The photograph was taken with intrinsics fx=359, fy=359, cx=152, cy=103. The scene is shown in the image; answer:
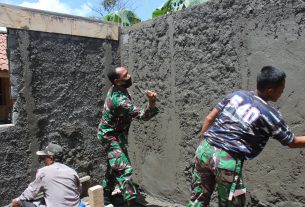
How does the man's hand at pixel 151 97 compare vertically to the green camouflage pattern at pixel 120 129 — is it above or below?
above

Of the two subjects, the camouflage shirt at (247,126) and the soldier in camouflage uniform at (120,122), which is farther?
the soldier in camouflage uniform at (120,122)

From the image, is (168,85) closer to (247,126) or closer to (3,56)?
(247,126)

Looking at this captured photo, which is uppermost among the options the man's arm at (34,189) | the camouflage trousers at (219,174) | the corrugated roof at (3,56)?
the corrugated roof at (3,56)

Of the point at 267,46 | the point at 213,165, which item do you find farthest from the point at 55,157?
the point at 267,46

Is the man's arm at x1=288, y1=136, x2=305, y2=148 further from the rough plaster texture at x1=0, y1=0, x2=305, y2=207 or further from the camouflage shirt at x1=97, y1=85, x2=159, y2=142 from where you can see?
the camouflage shirt at x1=97, y1=85, x2=159, y2=142

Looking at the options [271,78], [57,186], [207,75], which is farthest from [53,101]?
[271,78]

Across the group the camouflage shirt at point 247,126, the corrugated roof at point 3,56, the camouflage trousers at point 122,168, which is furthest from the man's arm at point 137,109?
the corrugated roof at point 3,56

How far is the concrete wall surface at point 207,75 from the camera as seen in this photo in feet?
10.6

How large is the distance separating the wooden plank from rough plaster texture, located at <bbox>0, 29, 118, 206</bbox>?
8 cm

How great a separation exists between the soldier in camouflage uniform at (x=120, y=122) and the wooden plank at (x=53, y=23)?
3.18 feet

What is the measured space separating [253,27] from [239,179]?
5.24 ft

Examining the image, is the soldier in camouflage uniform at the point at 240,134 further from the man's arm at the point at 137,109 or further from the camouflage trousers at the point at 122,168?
the camouflage trousers at the point at 122,168

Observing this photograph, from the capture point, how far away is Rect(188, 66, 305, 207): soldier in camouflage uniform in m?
2.47

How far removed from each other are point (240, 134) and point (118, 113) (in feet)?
5.95
